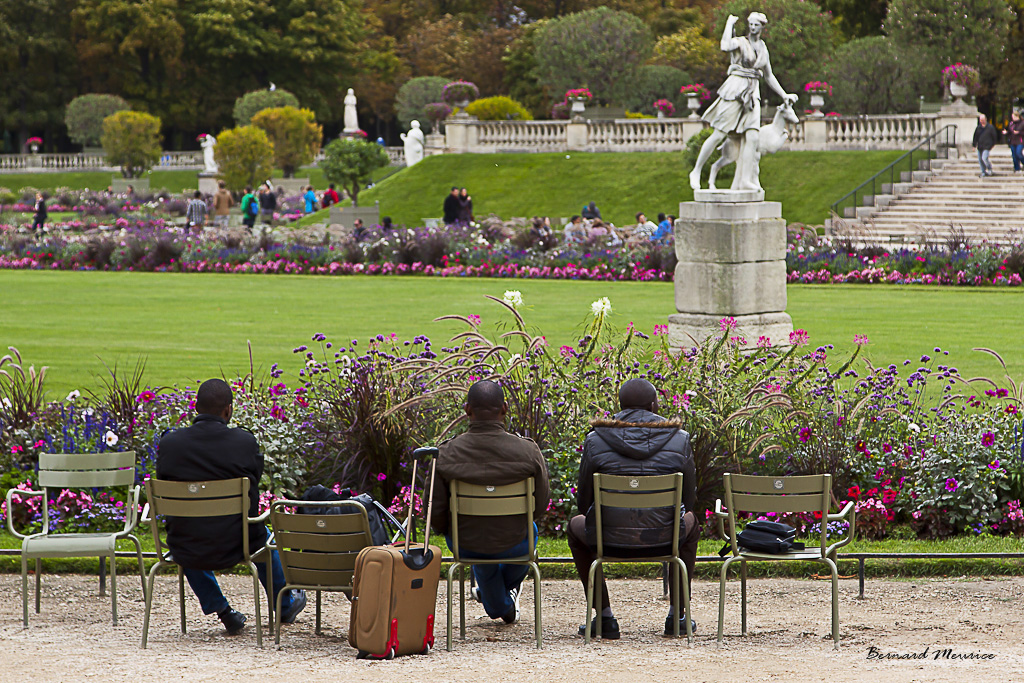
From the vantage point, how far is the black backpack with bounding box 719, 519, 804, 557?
589 cm

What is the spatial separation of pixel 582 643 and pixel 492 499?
0.75 metres

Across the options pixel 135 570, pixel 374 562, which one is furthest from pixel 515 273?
pixel 374 562

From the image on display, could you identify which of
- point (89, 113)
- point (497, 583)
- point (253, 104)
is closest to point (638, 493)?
point (497, 583)

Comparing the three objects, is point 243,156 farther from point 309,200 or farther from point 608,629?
point 608,629

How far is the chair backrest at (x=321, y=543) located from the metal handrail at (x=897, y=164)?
88.0ft

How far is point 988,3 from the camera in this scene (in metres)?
38.1

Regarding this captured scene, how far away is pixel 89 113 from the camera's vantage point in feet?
206

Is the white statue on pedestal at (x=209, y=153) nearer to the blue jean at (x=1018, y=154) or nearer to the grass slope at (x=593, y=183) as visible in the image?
the grass slope at (x=593, y=183)

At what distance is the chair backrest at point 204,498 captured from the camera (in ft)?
18.6

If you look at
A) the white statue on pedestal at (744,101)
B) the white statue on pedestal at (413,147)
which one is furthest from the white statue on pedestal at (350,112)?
the white statue on pedestal at (744,101)

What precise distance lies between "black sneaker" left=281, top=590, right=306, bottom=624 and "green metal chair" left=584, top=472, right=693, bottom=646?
56.1 inches

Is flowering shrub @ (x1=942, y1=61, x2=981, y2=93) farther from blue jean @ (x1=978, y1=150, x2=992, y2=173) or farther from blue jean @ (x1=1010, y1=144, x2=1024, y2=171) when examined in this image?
blue jean @ (x1=978, y1=150, x2=992, y2=173)

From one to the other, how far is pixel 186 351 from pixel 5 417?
214 inches

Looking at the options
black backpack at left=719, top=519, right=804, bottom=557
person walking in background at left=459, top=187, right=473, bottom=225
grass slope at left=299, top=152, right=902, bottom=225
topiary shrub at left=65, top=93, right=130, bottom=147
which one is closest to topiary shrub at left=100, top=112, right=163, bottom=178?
topiary shrub at left=65, top=93, right=130, bottom=147
